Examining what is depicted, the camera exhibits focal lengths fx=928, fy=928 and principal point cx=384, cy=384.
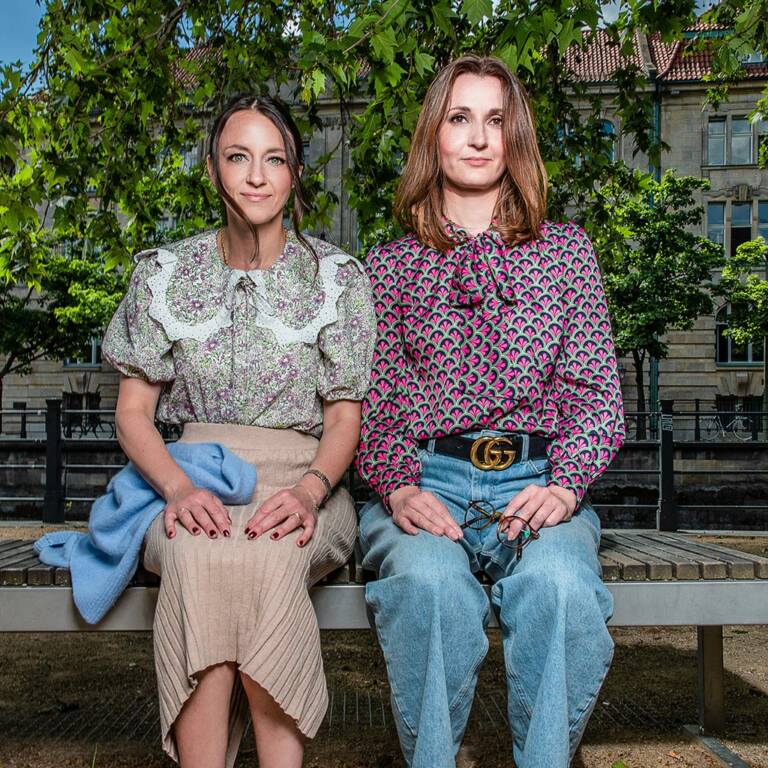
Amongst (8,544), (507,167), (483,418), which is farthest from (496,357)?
(8,544)

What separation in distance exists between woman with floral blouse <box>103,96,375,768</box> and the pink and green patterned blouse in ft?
0.33

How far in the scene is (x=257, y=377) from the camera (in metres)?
2.46

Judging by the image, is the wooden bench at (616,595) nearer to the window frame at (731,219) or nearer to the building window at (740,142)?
the window frame at (731,219)

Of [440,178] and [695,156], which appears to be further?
[695,156]

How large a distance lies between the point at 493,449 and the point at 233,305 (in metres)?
0.80

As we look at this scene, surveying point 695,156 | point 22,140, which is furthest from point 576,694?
point 695,156

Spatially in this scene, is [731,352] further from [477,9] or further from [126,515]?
[126,515]

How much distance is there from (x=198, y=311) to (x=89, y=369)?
1367 inches

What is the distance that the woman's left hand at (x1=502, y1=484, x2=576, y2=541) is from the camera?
2.23 m

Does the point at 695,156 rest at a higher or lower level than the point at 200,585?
higher

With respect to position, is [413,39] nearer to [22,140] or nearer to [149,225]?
[22,140]

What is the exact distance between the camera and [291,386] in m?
2.50

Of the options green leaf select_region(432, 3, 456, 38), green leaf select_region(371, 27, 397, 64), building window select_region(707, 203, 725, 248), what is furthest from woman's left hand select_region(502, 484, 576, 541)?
building window select_region(707, 203, 725, 248)

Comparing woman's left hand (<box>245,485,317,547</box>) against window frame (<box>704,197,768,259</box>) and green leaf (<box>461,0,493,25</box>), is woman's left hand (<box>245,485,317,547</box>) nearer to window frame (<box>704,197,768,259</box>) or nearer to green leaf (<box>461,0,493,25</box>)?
green leaf (<box>461,0,493,25</box>)
